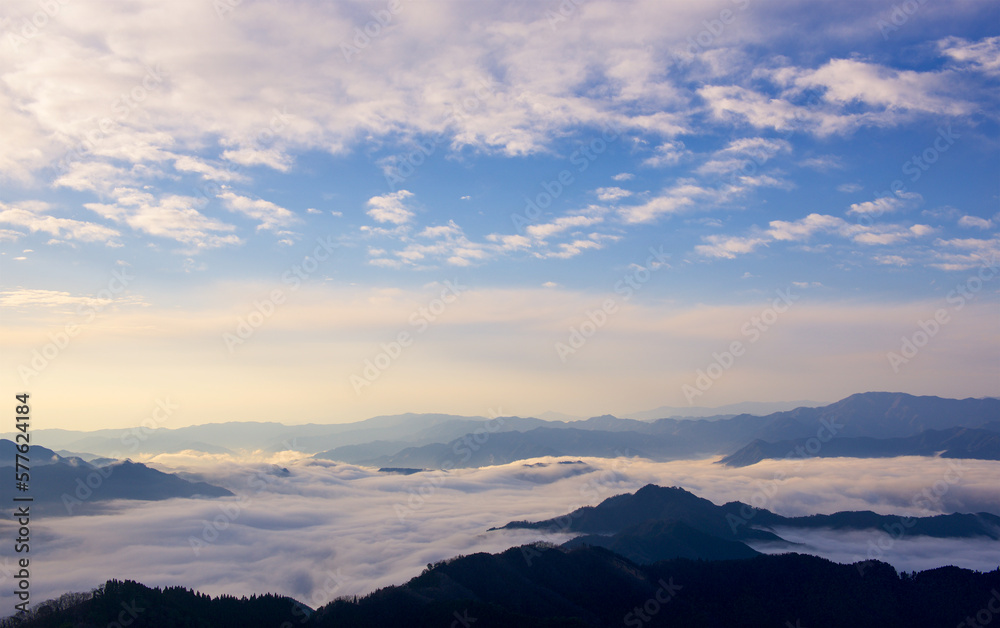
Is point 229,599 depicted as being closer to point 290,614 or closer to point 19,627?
point 290,614

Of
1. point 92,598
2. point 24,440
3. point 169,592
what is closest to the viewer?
point 24,440

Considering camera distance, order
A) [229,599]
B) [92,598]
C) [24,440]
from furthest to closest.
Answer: [229,599], [92,598], [24,440]

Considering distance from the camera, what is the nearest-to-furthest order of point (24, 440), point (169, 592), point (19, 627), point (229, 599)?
point (24, 440) < point (19, 627) < point (169, 592) < point (229, 599)

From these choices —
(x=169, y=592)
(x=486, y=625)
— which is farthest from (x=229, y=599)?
(x=486, y=625)

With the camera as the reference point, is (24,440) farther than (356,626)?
No

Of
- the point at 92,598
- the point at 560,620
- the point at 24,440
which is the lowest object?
the point at 560,620

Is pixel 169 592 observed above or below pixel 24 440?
below

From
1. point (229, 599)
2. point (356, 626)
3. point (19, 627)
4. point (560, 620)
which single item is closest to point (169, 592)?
point (229, 599)

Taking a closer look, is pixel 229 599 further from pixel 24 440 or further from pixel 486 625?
pixel 24 440

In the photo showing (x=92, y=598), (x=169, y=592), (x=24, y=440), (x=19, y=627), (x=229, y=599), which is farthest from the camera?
(x=229, y=599)
